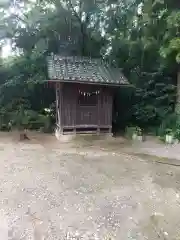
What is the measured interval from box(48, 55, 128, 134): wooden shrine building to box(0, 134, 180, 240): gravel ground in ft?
9.26

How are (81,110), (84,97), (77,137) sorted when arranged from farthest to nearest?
1. (84,97)
2. (81,110)
3. (77,137)

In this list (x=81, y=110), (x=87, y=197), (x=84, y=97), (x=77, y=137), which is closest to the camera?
(x=87, y=197)

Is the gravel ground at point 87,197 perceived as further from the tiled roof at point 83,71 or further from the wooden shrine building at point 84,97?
the tiled roof at point 83,71

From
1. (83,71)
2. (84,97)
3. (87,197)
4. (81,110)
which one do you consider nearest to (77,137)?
(81,110)

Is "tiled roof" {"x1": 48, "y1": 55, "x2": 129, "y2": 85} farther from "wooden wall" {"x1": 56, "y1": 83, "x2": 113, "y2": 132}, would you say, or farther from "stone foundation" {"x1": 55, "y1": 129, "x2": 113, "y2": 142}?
"stone foundation" {"x1": 55, "y1": 129, "x2": 113, "y2": 142}

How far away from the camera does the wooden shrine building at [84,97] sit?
1050cm

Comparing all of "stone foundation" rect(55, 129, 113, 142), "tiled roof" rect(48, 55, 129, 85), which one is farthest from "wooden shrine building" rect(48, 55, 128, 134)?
"stone foundation" rect(55, 129, 113, 142)

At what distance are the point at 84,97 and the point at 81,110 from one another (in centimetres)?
56

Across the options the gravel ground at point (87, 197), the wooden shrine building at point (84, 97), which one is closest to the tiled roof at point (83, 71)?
the wooden shrine building at point (84, 97)

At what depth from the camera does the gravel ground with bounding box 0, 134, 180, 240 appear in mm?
3898

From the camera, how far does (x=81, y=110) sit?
1086cm

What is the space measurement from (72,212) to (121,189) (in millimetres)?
1389

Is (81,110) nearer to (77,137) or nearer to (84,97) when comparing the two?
(84,97)

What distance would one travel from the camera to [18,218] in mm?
4176
